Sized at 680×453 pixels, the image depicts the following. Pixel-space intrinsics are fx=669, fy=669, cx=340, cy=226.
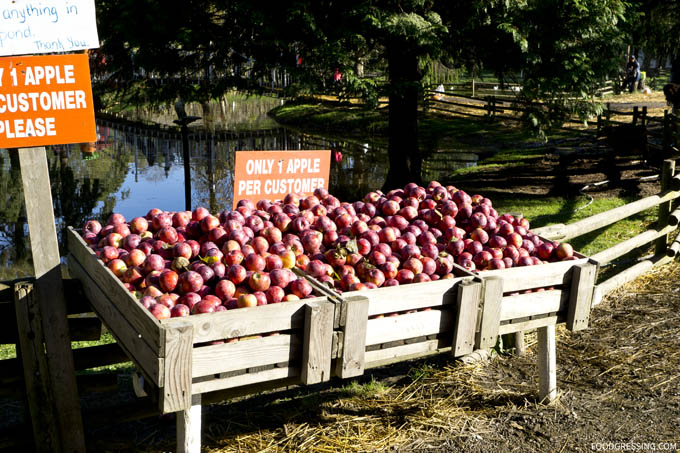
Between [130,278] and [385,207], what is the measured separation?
5.61ft

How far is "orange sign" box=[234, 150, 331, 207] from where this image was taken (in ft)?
16.4

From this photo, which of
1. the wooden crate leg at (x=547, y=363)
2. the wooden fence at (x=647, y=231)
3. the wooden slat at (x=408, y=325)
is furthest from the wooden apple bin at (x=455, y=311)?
the wooden fence at (x=647, y=231)

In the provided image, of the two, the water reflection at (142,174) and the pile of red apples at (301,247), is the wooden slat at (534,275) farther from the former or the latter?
the water reflection at (142,174)

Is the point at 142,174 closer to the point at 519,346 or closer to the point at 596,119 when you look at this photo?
the point at 596,119

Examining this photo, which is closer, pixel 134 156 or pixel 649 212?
pixel 649 212

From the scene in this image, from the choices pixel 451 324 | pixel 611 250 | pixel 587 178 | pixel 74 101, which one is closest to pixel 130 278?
Result: pixel 74 101

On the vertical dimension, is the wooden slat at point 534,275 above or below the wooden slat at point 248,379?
above

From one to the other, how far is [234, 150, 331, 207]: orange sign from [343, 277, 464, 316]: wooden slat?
6.35 ft

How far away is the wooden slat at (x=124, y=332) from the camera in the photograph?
2.73 metres

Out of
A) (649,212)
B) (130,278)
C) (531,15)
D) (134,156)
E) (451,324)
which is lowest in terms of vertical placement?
(134,156)

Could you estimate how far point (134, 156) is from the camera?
73.3 ft

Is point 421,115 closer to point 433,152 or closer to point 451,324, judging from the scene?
point 433,152

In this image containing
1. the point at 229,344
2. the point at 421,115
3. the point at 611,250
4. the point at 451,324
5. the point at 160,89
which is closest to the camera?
the point at 229,344

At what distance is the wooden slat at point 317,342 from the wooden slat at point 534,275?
101 centimetres
